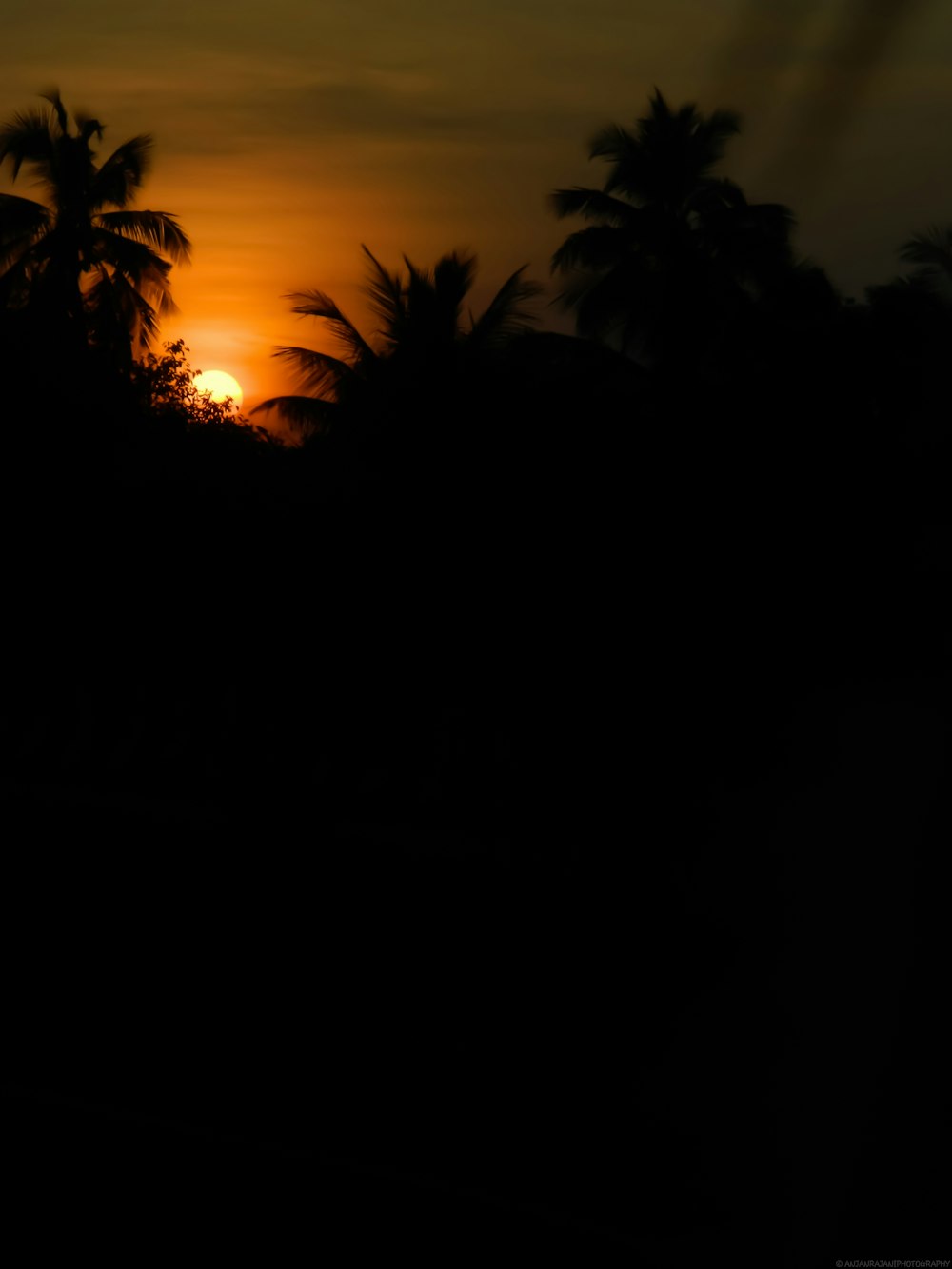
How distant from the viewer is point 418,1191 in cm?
427

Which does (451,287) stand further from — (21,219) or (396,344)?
(21,219)

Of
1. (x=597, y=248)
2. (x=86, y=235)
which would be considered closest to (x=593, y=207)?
(x=597, y=248)

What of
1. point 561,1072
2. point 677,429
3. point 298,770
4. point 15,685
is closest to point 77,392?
point 15,685

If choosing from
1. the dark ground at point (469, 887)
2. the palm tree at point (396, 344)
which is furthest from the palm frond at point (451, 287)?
the dark ground at point (469, 887)

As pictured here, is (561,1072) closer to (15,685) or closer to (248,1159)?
(248,1159)

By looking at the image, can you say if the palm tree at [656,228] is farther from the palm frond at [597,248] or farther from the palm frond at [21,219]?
the palm frond at [21,219]

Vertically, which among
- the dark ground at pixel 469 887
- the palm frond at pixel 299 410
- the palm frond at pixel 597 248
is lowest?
the dark ground at pixel 469 887

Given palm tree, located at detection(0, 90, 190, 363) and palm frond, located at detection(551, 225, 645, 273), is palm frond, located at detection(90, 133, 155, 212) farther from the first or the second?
palm frond, located at detection(551, 225, 645, 273)

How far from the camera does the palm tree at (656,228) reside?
18422 mm

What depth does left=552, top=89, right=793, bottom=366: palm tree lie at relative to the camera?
18.4 metres

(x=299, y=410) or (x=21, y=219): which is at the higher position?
(x=21, y=219)

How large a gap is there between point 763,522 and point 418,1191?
533 centimetres

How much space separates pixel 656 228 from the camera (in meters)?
19.0

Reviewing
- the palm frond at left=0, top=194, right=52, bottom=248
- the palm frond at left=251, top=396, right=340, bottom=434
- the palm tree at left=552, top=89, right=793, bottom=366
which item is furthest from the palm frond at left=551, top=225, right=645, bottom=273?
the palm frond at left=0, top=194, right=52, bottom=248
